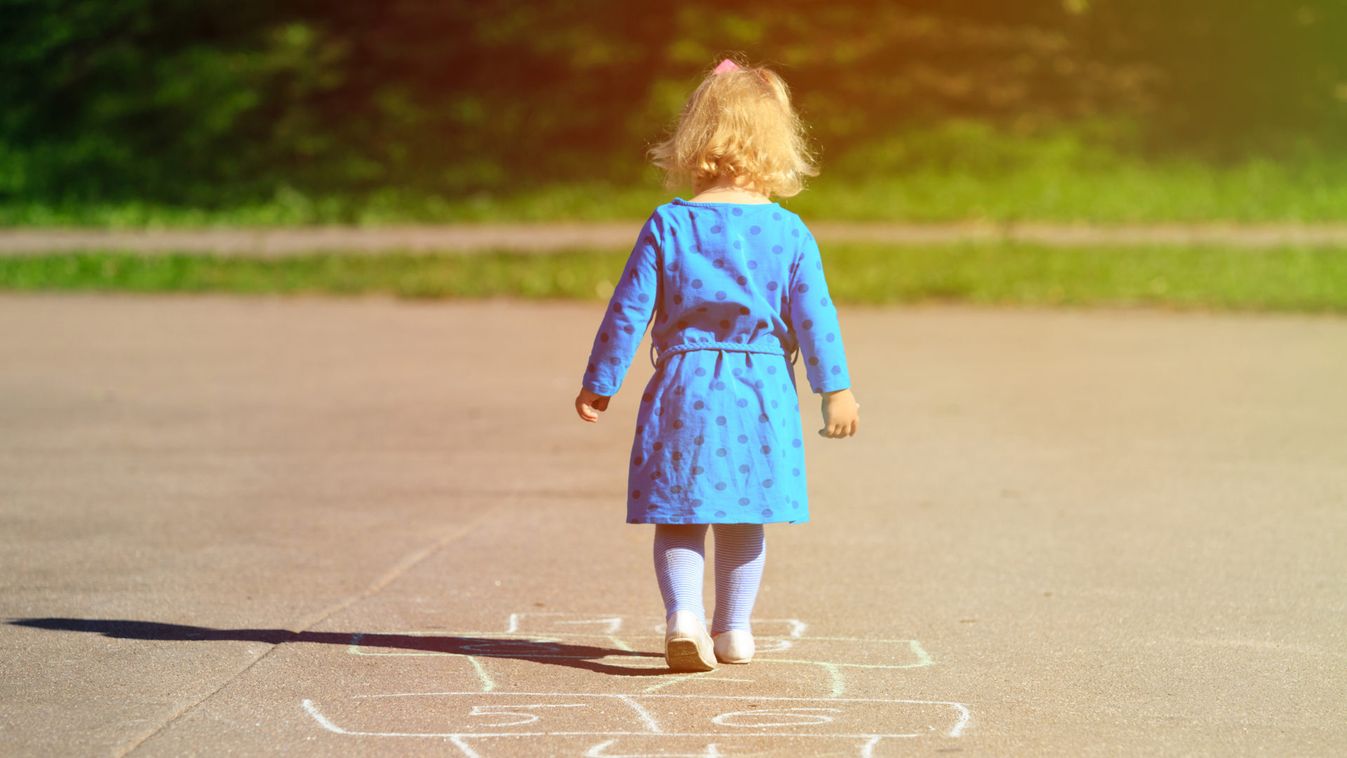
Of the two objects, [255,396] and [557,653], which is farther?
[255,396]

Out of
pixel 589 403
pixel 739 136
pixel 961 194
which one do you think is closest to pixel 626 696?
pixel 589 403

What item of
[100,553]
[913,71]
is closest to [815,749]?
[100,553]

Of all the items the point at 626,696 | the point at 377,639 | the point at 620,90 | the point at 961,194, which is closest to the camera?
the point at 626,696

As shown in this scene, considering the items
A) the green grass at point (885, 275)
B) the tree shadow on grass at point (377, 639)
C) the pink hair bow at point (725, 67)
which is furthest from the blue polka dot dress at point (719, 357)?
the green grass at point (885, 275)

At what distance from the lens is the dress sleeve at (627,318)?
15.0ft

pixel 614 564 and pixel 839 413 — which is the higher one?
pixel 839 413

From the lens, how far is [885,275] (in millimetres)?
15422

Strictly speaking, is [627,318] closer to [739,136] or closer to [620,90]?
[739,136]

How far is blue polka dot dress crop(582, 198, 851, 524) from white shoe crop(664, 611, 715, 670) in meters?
0.24

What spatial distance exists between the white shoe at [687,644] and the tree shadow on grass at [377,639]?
199mm

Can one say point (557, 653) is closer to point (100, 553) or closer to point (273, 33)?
point (100, 553)

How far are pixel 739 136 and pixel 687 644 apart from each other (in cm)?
123

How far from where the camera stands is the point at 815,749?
12.9ft

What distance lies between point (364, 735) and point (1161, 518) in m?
3.69
